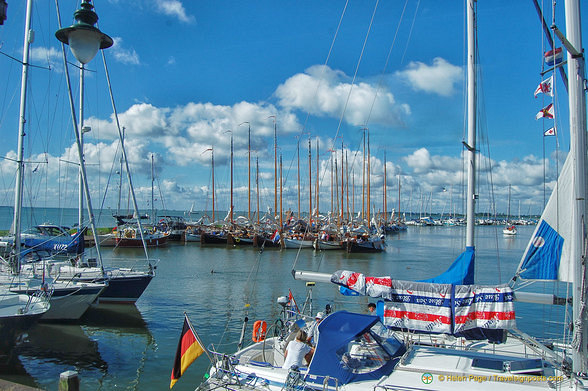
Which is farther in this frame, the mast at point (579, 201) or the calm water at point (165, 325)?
the calm water at point (165, 325)

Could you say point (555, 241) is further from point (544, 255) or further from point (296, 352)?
point (296, 352)

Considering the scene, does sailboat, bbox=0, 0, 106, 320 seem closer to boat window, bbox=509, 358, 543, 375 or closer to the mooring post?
the mooring post

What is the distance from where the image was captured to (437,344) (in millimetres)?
A: 11609

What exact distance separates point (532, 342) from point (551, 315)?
15.6 metres

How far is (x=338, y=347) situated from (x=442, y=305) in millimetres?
2767

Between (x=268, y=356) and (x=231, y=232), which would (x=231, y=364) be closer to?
(x=268, y=356)

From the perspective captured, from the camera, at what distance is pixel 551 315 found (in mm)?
23578

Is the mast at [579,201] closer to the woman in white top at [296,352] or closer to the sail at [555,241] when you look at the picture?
the sail at [555,241]

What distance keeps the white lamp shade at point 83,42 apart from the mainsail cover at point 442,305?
7689 millimetres

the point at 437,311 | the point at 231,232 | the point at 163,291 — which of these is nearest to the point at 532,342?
the point at 437,311

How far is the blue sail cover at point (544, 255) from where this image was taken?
1055 cm

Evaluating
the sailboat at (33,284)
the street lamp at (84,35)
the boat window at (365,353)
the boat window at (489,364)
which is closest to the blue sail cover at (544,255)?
the boat window at (489,364)

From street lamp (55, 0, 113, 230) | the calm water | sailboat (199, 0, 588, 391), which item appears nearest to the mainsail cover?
sailboat (199, 0, 588, 391)

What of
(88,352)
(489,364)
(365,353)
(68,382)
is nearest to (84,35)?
(68,382)
